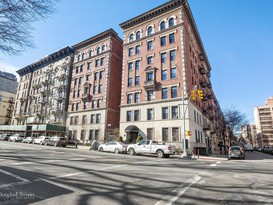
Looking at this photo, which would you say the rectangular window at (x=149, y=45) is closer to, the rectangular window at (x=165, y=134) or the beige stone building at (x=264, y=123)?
the rectangular window at (x=165, y=134)

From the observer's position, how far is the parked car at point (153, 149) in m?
→ 18.5

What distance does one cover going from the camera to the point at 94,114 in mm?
39531

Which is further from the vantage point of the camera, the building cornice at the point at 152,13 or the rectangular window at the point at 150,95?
the building cornice at the point at 152,13

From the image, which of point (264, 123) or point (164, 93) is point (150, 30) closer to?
point (164, 93)

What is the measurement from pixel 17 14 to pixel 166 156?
1719 centimetres

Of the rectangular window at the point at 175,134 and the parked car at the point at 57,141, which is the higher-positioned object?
the rectangular window at the point at 175,134

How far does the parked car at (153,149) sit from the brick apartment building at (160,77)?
8931mm

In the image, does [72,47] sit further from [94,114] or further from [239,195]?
[239,195]

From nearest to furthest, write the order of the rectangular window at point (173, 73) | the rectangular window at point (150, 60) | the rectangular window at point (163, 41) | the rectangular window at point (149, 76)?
the rectangular window at point (173, 73) < the rectangular window at point (149, 76) < the rectangular window at point (163, 41) < the rectangular window at point (150, 60)

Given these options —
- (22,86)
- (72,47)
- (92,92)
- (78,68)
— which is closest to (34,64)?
(22,86)

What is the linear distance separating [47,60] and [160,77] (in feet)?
140

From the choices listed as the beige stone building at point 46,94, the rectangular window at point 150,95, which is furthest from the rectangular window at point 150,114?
the beige stone building at point 46,94

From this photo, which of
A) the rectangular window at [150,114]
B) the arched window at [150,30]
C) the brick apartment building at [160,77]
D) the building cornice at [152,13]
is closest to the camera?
the brick apartment building at [160,77]

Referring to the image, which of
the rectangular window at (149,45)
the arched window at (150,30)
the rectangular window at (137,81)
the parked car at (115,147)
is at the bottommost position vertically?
the parked car at (115,147)
